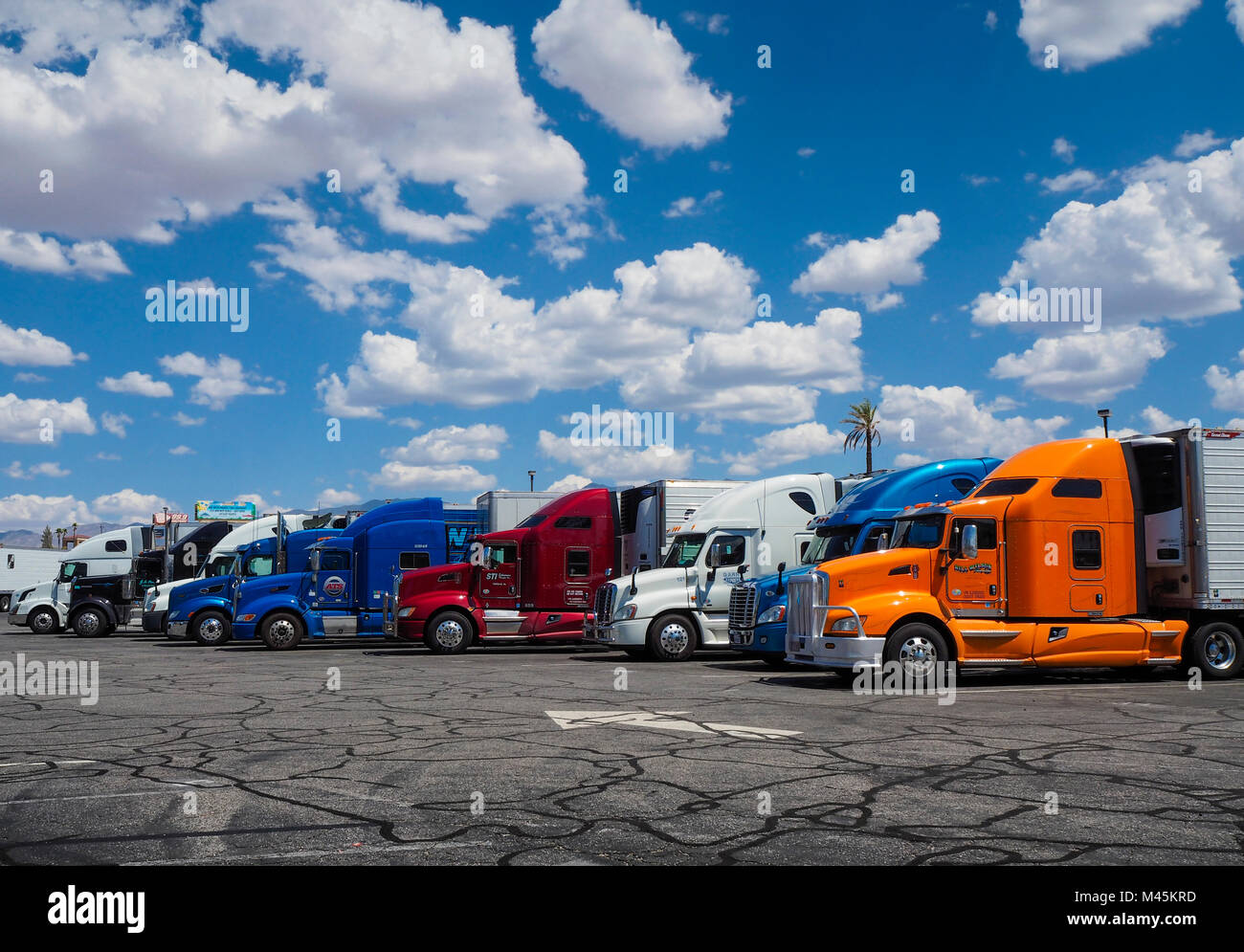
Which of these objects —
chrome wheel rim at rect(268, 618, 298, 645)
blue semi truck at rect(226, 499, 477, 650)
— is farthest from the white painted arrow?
chrome wheel rim at rect(268, 618, 298, 645)

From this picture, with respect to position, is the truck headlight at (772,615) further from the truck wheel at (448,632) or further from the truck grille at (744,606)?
the truck wheel at (448,632)

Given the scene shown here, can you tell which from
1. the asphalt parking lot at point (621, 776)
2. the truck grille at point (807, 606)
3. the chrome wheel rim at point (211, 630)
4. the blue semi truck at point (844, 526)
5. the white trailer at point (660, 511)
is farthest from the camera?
the chrome wheel rim at point (211, 630)

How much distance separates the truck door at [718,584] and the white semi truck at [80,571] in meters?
22.0

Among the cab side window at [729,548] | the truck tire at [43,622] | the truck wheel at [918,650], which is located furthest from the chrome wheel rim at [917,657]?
the truck tire at [43,622]

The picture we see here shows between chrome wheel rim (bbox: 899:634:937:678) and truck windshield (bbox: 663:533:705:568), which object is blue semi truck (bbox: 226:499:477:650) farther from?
chrome wheel rim (bbox: 899:634:937:678)

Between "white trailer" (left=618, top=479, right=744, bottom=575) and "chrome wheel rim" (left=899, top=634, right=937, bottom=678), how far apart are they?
753cm

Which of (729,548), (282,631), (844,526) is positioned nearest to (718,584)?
(729,548)

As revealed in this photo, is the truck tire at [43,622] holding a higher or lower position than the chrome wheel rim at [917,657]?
lower

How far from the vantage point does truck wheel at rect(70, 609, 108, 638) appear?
30734 millimetres

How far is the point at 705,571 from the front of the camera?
762 inches

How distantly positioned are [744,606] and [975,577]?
4454 mm

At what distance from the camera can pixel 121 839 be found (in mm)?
5637

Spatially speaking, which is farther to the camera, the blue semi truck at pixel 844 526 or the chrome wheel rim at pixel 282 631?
the chrome wheel rim at pixel 282 631

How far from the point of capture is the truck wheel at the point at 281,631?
2347cm
